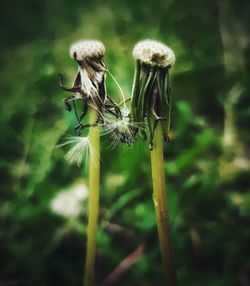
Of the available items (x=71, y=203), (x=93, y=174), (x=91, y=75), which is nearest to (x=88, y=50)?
(x=91, y=75)

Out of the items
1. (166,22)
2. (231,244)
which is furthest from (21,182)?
(166,22)

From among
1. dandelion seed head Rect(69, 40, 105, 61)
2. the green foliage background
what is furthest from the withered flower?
the green foliage background

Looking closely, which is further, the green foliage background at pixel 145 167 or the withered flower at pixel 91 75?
the green foliage background at pixel 145 167

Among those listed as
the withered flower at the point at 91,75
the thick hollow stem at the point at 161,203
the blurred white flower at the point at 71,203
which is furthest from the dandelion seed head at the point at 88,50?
the blurred white flower at the point at 71,203

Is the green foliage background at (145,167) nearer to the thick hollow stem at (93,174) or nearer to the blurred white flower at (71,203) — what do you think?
the blurred white flower at (71,203)

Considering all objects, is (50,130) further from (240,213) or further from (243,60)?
(243,60)

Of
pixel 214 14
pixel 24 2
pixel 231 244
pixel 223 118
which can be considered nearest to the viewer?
pixel 231 244

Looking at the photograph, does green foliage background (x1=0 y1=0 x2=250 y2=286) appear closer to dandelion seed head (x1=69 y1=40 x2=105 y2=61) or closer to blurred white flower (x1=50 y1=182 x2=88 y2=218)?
blurred white flower (x1=50 y1=182 x2=88 y2=218)
